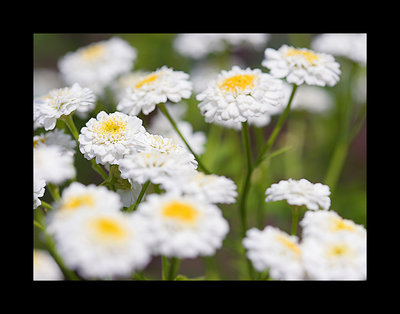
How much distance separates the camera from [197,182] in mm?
957

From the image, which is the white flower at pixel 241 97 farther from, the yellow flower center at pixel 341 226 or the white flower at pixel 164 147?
the yellow flower center at pixel 341 226

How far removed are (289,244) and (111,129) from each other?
1.69ft

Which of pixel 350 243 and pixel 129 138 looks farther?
pixel 129 138

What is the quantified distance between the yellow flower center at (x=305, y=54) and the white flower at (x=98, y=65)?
2.66 feet

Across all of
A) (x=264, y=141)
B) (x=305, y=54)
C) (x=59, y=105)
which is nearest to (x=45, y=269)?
(x=59, y=105)

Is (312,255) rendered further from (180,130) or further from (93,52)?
(93,52)

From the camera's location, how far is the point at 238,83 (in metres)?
1.24

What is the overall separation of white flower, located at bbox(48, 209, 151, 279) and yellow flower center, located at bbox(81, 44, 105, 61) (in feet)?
4.24

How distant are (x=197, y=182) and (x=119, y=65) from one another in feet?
3.66

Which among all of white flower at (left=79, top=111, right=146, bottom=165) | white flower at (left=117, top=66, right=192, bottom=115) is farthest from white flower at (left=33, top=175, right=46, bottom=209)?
white flower at (left=117, top=66, right=192, bottom=115)

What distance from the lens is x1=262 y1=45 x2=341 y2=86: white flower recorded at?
1283mm

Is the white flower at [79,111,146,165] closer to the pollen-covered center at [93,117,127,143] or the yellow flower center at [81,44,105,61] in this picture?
the pollen-covered center at [93,117,127,143]
